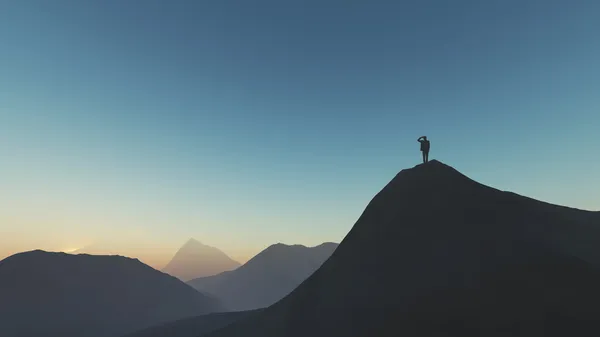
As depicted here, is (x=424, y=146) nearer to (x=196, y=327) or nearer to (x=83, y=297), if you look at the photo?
(x=196, y=327)

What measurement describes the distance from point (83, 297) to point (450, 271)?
10598 cm

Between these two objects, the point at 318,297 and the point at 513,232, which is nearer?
the point at 513,232

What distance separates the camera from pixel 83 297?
91.6 meters

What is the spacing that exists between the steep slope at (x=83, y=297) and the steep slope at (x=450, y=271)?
79.3 metres

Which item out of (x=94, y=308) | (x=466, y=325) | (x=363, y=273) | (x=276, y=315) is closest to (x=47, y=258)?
(x=94, y=308)

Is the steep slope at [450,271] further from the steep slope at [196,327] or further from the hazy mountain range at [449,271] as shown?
the steep slope at [196,327]

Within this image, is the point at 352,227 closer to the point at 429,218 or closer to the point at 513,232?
the point at 429,218

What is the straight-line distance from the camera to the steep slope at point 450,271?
48.4 ft

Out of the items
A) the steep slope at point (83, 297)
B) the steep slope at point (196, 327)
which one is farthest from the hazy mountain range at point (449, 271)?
the steep slope at point (83, 297)

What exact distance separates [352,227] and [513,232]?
11.0 m

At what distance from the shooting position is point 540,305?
1459 centimetres

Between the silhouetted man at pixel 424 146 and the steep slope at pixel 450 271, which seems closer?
the steep slope at pixel 450 271

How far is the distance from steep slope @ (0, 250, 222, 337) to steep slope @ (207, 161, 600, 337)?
79325 mm

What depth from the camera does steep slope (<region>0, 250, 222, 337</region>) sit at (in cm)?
7950
